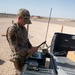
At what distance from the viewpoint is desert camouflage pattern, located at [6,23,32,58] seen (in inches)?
175

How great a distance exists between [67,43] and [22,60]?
186 centimetres

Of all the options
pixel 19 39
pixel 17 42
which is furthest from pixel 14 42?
pixel 19 39

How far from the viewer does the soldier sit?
4.47m

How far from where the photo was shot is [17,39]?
4543 mm

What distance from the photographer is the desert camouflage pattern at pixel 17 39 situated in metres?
4.45

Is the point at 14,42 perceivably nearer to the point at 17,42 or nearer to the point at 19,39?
the point at 17,42

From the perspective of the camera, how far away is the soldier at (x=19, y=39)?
4469 mm

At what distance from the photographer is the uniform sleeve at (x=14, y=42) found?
4.43 metres

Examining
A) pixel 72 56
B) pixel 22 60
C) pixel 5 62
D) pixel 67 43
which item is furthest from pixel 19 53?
pixel 5 62

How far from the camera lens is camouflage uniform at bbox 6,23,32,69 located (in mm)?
4453

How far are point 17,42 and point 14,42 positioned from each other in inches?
2.6

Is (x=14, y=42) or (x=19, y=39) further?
(x=19, y=39)

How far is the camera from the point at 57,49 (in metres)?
6.12

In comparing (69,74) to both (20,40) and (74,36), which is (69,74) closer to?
(20,40)
